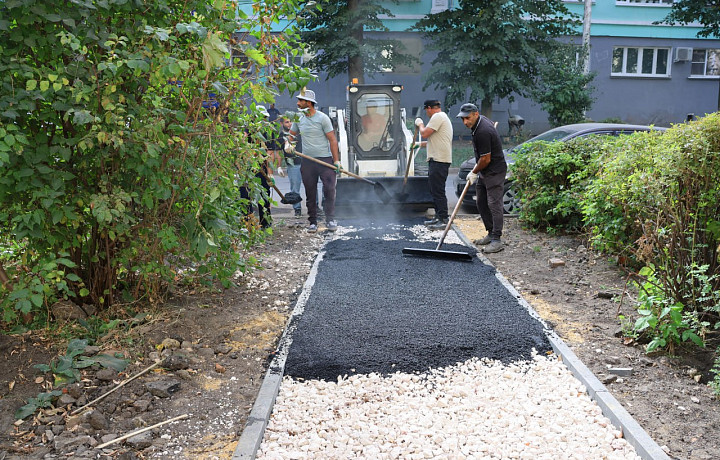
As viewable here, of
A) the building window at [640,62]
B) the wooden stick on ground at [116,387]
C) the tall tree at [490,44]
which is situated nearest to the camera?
the wooden stick on ground at [116,387]

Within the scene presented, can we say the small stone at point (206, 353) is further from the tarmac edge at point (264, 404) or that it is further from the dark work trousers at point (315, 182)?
the dark work trousers at point (315, 182)

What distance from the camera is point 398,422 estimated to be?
355cm

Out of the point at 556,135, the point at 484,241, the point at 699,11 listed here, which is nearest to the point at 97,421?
the point at 484,241

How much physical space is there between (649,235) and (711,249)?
49 centimetres

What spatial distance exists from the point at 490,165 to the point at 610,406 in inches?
199

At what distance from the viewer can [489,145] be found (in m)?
8.05

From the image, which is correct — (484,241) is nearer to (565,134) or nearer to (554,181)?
(554,181)

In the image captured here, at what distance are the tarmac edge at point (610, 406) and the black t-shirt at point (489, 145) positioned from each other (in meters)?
3.50

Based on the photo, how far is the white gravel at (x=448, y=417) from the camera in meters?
3.25

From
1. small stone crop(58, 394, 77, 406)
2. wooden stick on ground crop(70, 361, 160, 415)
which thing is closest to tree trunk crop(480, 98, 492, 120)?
wooden stick on ground crop(70, 361, 160, 415)

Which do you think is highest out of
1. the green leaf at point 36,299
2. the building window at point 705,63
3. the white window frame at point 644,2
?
the white window frame at point 644,2

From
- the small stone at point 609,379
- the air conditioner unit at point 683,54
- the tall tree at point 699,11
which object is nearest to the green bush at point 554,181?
the small stone at point 609,379

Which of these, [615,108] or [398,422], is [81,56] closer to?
[398,422]

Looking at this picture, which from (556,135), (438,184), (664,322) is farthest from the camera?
(556,135)
